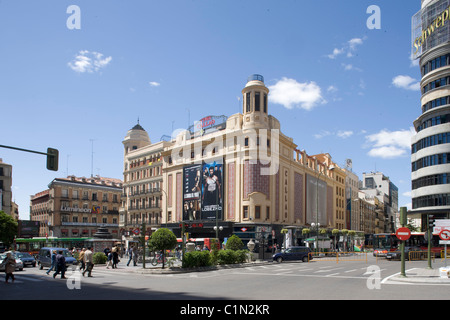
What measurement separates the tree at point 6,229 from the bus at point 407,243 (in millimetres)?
57532

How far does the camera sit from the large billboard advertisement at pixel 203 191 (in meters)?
59.6

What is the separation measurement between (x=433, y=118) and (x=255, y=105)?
23.6 meters

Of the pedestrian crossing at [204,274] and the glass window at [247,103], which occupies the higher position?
the glass window at [247,103]

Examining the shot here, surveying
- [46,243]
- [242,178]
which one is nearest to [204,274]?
[242,178]

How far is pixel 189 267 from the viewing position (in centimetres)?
2777

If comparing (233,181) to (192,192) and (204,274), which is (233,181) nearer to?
(192,192)

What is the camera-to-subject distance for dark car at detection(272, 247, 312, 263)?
37.8 metres

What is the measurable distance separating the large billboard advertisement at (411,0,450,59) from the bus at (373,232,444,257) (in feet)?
87.9

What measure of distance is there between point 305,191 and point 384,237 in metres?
21.8

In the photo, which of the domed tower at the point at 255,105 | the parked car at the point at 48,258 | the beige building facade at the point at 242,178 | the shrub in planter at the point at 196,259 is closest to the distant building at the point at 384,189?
the beige building facade at the point at 242,178

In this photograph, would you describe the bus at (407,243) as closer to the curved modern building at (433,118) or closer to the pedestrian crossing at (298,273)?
the curved modern building at (433,118)

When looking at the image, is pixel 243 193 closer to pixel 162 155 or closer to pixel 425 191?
pixel 162 155

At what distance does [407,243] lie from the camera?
46000mm
